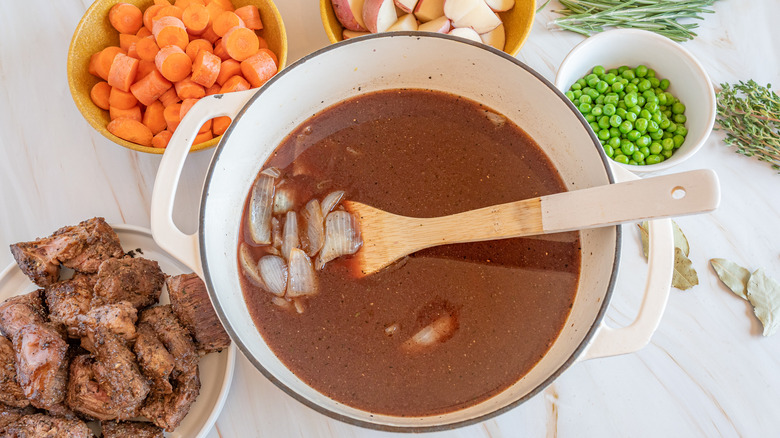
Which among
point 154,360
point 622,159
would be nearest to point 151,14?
point 154,360

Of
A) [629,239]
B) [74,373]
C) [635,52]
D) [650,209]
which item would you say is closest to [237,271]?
[74,373]

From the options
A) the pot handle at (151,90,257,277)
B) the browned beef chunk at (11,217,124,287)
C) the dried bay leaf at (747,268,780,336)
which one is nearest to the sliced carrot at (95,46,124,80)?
the browned beef chunk at (11,217,124,287)

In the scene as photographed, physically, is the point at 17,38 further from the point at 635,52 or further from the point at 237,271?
the point at 635,52

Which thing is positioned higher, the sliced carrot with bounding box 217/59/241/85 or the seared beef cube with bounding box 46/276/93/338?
the sliced carrot with bounding box 217/59/241/85

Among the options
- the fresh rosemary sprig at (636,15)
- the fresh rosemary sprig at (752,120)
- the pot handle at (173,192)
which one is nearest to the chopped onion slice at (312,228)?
the pot handle at (173,192)

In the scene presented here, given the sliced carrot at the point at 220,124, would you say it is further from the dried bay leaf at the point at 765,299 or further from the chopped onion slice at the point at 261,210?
the dried bay leaf at the point at 765,299

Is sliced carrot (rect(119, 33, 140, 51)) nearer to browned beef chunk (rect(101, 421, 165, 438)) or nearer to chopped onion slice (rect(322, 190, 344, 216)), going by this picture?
chopped onion slice (rect(322, 190, 344, 216))

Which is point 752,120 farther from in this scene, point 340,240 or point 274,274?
point 274,274
